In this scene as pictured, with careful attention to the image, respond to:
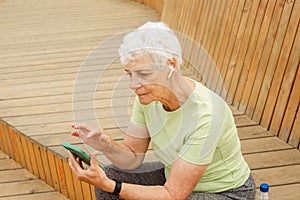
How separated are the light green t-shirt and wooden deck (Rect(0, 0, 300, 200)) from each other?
0.38 m

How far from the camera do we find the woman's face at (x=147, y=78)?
4.71ft

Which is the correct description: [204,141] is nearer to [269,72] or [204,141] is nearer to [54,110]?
[269,72]

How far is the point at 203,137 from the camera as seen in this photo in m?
1.47

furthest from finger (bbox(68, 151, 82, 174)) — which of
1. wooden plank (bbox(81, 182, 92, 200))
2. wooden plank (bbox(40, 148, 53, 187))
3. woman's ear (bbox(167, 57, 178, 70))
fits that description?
wooden plank (bbox(40, 148, 53, 187))

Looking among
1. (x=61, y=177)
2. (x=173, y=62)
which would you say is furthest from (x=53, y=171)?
(x=173, y=62)

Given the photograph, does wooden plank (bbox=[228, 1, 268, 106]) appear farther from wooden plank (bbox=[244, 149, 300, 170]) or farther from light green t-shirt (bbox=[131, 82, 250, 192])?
light green t-shirt (bbox=[131, 82, 250, 192])

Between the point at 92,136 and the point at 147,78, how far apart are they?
0.31 m

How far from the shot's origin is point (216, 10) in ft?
10.2

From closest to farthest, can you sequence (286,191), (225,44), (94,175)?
1. (94,175)
2. (286,191)
3. (225,44)

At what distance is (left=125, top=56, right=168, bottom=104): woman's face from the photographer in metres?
1.44

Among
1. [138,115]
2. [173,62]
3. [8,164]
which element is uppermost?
[173,62]

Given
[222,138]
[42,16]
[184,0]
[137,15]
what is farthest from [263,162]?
[42,16]

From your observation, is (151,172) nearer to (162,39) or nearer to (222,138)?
(222,138)

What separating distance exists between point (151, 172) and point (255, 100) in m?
1.02
